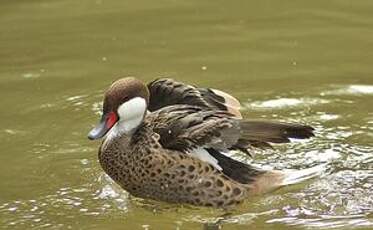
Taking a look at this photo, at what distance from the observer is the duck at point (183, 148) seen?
564cm

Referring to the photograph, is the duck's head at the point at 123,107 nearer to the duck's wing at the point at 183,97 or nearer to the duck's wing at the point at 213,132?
the duck's wing at the point at 213,132

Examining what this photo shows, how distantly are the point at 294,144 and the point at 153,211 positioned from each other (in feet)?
3.96

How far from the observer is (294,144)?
21.7 feet

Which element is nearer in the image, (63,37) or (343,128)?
(343,128)

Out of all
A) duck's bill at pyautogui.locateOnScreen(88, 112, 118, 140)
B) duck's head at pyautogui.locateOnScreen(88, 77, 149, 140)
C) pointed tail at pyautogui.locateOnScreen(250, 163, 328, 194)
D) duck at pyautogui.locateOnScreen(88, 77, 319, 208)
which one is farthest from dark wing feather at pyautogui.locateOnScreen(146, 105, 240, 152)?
pointed tail at pyautogui.locateOnScreen(250, 163, 328, 194)

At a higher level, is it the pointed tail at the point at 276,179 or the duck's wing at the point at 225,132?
the duck's wing at the point at 225,132

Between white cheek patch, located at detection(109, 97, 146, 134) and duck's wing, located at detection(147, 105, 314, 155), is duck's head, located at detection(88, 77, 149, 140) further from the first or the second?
duck's wing, located at detection(147, 105, 314, 155)

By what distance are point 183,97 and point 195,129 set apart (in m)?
0.57

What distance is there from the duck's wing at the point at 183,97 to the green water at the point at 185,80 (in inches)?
19.2

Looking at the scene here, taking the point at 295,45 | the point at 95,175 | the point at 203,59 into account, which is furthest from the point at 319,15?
the point at 95,175

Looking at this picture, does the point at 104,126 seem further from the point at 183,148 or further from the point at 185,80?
the point at 185,80

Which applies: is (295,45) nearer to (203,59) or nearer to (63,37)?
(203,59)

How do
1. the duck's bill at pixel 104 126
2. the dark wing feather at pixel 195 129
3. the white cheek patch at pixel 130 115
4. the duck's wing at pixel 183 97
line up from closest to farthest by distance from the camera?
1. the dark wing feather at pixel 195 129
2. the duck's bill at pixel 104 126
3. the white cheek patch at pixel 130 115
4. the duck's wing at pixel 183 97

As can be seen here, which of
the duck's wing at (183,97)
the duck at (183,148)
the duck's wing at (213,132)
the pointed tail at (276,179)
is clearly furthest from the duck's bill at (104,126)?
the pointed tail at (276,179)
